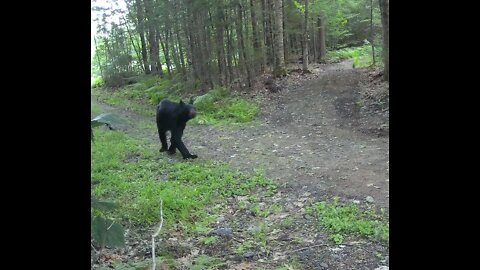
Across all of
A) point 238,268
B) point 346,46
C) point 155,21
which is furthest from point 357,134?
point 346,46

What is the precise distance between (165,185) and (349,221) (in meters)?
3.09

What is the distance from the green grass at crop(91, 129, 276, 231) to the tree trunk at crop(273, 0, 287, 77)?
27.8ft

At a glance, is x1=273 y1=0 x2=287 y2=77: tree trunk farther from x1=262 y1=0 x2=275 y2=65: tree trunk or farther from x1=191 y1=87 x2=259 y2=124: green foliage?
x1=191 y1=87 x2=259 y2=124: green foliage

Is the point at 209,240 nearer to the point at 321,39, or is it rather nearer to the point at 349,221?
the point at 349,221

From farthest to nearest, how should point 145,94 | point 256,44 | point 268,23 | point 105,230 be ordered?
point 145,94 → point 256,44 → point 268,23 → point 105,230

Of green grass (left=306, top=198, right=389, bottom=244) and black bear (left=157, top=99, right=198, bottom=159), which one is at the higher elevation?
black bear (left=157, top=99, right=198, bottom=159)

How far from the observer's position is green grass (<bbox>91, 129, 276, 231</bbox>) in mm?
5906

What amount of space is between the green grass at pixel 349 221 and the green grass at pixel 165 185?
48.1 inches

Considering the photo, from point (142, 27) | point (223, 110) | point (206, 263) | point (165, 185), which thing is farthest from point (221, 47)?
point (206, 263)

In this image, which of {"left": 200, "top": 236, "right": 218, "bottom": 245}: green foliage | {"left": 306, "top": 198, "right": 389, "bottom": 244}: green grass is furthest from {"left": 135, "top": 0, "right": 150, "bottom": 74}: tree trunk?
{"left": 200, "top": 236, "right": 218, "bottom": 245}: green foliage

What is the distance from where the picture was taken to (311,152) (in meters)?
9.16

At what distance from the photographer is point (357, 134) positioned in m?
10.3
